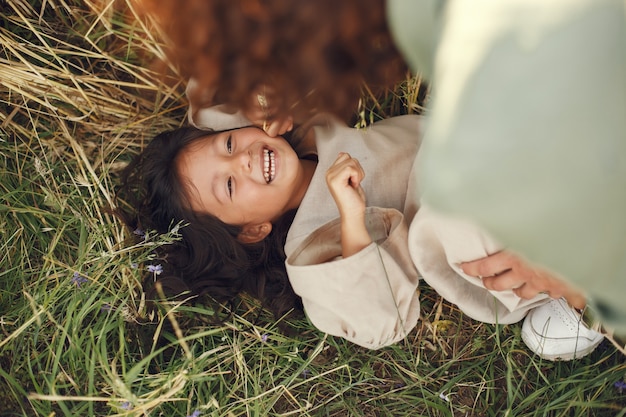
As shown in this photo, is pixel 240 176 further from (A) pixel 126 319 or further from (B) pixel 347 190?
(A) pixel 126 319

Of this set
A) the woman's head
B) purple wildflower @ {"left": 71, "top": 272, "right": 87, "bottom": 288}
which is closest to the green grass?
purple wildflower @ {"left": 71, "top": 272, "right": 87, "bottom": 288}

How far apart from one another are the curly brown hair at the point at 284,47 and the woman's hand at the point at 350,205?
2.24ft

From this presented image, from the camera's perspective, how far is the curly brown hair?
853 mm

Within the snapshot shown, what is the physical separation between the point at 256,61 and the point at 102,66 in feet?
4.72

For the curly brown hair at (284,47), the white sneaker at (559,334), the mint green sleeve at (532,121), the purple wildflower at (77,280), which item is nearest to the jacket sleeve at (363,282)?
the white sneaker at (559,334)

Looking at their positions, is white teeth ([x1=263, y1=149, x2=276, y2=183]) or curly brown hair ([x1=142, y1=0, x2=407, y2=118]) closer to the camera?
curly brown hair ([x1=142, y1=0, x2=407, y2=118])

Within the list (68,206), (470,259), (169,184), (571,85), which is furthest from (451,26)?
(68,206)

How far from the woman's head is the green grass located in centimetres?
23

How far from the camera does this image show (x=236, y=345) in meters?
1.84

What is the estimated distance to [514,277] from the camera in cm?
143

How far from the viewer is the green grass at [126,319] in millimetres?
1732

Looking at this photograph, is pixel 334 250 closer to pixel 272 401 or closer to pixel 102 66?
pixel 272 401

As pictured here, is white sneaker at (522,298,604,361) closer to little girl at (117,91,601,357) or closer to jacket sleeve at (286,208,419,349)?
little girl at (117,91,601,357)

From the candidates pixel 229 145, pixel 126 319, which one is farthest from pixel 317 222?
pixel 126 319
